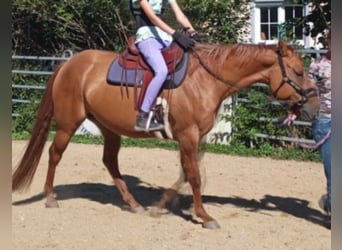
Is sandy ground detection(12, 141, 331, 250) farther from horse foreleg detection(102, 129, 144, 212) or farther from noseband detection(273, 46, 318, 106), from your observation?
noseband detection(273, 46, 318, 106)

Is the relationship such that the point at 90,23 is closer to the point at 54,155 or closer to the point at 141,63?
the point at 54,155

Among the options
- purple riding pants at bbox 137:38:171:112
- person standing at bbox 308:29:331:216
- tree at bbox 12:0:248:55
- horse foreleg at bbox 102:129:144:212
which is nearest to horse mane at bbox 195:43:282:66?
purple riding pants at bbox 137:38:171:112

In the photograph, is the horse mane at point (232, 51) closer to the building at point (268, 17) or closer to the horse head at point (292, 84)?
the horse head at point (292, 84)

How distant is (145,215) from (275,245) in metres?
1.50

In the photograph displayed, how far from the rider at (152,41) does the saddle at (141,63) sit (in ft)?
0.22

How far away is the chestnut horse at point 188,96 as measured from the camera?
5.12 metres

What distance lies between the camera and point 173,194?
6.00m

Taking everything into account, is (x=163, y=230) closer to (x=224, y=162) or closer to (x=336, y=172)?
(x=224, y=162)

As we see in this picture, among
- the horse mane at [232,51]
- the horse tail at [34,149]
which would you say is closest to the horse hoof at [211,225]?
the horse mane at [232,51]

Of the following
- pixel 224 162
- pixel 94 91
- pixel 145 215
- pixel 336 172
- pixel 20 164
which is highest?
pixel 336 172

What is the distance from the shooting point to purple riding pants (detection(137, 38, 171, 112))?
5215 mm

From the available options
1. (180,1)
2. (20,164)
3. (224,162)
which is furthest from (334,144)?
(180,1)

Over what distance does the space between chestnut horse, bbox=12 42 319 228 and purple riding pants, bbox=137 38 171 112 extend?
121 millimetres

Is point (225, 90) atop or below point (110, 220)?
atop
